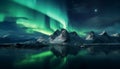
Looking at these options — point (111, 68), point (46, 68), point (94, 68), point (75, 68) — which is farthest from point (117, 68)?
point (46, 68)

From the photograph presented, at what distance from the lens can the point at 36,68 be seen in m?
53.7

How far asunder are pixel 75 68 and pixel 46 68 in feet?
28.8

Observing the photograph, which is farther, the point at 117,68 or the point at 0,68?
the point at 117,68

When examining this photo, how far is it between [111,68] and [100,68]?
326cm

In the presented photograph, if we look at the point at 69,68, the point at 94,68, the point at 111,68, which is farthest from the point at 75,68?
the point at 111,68

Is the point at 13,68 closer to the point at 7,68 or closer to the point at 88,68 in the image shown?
the point at 7,68

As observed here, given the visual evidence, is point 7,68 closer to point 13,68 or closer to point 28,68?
point 13,68

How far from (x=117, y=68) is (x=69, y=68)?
47.1 feet

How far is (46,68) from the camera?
179ft

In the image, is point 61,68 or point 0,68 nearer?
point 0,68

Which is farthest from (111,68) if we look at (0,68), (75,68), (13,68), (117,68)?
(0,68)

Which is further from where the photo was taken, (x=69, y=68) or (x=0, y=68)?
(x=69, y=68)

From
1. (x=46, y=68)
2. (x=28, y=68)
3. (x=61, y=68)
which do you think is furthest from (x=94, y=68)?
(x=28, y=68)

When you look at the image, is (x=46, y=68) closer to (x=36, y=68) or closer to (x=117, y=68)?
(x=36, y=68)
